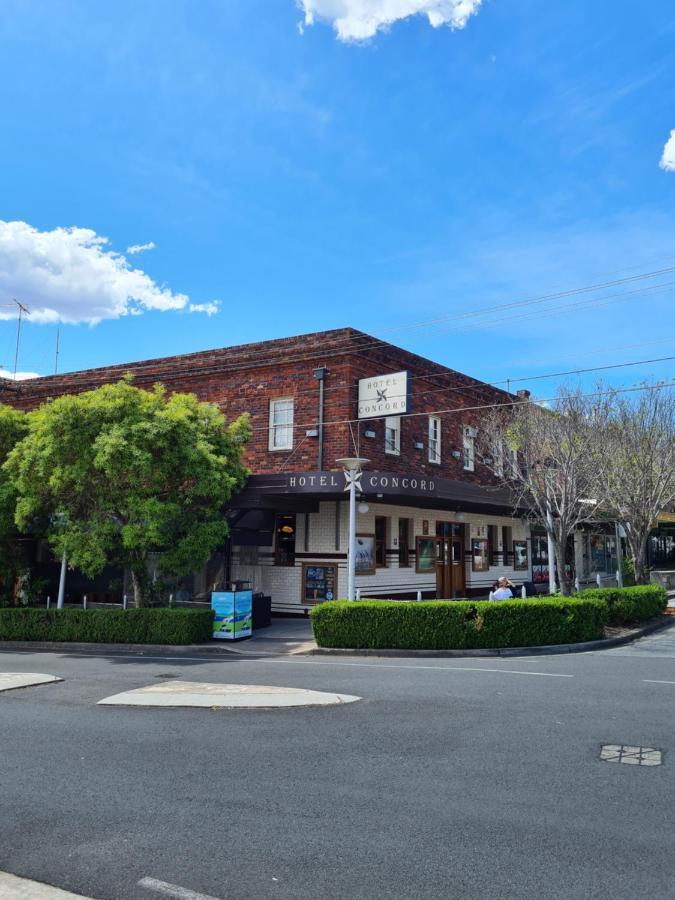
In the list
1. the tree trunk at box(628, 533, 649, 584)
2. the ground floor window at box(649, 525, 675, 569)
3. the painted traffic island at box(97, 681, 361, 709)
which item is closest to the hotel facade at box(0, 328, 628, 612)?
the tree trunk at box(628, 533, 649, 584)

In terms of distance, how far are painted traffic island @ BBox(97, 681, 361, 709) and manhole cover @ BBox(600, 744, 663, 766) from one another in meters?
3.64

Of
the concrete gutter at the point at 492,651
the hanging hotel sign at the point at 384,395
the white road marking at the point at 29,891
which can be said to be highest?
the hanging hotel sign at the point at 384,395

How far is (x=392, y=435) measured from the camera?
2233 centimetres

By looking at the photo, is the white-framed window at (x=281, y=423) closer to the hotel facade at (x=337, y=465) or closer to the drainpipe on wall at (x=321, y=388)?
the hotel facade at (x=337, y=465)

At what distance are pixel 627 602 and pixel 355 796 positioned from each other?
48.4 feet

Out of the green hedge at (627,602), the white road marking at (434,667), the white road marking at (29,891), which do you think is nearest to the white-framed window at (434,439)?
the green hedge at (627,602)

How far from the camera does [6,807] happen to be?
18.9 feet

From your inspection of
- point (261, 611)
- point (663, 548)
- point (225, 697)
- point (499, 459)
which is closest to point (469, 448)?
point (499, 459)

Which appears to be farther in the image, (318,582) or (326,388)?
(326,388)

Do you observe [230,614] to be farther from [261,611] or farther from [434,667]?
[434,667]

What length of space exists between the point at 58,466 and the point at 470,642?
1036 cm

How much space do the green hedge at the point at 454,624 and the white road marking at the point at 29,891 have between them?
11183 millimetres

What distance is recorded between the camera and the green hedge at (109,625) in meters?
16.9

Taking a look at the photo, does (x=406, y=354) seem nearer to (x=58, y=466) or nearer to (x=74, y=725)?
(x=58, y=466)
